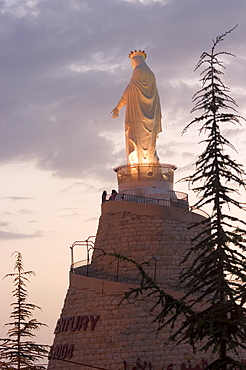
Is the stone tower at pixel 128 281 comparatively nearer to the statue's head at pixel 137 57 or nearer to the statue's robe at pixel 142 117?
the statue's robe at pixel 142 117

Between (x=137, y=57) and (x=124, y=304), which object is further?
(x=137, y=57)

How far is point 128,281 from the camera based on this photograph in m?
34.1

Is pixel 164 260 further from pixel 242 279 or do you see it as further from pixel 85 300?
pixel 242 279

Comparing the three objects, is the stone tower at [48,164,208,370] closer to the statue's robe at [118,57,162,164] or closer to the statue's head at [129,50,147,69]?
the statue's robe at [118,57,162,164]

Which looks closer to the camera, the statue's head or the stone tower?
the stone tower

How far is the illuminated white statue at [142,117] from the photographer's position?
37.9 m

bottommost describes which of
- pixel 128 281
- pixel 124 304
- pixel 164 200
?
pixel 124 304

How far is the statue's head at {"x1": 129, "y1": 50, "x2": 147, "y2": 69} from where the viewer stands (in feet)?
128

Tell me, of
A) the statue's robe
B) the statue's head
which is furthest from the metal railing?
the statue's head

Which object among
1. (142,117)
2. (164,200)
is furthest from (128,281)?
(142,117)

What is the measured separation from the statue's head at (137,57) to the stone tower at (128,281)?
18.8 ft

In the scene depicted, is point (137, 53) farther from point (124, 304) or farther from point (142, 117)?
point (124, 304)

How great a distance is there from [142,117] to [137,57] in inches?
140

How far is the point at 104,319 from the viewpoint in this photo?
33.2 meters
